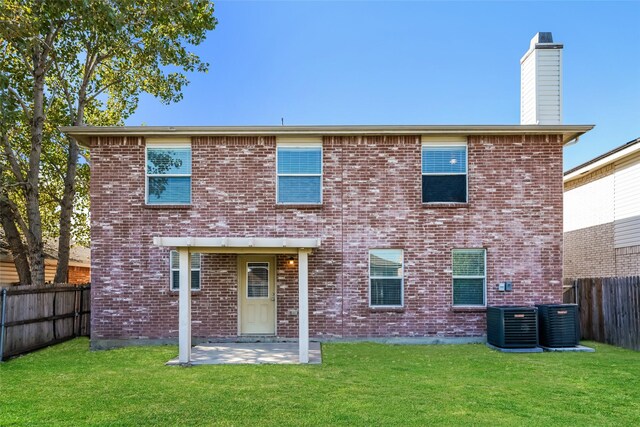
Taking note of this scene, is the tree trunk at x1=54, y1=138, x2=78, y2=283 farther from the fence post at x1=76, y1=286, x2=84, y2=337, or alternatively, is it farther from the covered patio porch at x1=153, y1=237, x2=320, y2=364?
the covered patio porch at x1=153, y1=237, x2=320, y2=364

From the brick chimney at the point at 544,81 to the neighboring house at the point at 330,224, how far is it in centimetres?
84

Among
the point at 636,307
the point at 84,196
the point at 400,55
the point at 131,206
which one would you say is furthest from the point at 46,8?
the point at 636,307

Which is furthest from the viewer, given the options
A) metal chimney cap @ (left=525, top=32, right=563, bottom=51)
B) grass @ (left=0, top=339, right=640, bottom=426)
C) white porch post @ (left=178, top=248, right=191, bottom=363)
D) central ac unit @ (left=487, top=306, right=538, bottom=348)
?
metal chimney cap @ (left=525, top=32, right=563, bottom=51)

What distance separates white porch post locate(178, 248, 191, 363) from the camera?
28.7ft

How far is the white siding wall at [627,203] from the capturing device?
13.3 meters

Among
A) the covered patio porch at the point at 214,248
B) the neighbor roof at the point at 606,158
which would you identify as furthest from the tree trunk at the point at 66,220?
the neighbor roof at the point at 606,158

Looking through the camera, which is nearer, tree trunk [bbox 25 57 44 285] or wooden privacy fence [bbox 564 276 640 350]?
wooden privacy fence [bbox 564 276 640 350]

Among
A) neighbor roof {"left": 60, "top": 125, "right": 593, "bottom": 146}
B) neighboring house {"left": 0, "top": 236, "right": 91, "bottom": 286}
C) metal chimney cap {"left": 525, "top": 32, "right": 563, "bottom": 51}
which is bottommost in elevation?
neighboring house {"left": 0, "top": 236, "right": 91, "bottom": 286}

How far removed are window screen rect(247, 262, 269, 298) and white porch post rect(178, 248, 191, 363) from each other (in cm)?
239

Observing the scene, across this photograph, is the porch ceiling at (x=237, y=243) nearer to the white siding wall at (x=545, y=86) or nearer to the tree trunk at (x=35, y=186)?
the white siding wall at (x=545, y=86)

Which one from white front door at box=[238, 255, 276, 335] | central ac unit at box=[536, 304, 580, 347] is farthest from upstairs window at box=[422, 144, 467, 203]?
white front door at box=[238, 255, 276, 335]

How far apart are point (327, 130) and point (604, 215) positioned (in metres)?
9.90

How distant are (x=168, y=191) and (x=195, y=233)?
1225 millimetres

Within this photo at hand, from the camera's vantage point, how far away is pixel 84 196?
63.7ft
